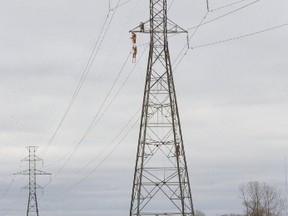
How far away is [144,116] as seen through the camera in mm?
42156

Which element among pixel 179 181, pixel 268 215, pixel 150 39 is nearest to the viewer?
pixel 179 181

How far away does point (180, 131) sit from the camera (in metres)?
41.7

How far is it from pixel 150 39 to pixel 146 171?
8.46 metres

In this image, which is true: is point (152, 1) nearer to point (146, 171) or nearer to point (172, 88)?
point (172, 88)

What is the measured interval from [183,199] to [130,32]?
36.8 feet

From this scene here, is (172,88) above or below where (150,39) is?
below

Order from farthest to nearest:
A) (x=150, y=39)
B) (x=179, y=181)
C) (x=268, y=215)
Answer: (x=268, y=215), (x=150, y=39), (x=179, y=181)

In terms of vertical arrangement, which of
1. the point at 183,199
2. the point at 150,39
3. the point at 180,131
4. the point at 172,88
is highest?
the point at 150,39

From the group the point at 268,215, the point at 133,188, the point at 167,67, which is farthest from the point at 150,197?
the point at 268,215

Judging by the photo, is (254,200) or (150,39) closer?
(150,39)

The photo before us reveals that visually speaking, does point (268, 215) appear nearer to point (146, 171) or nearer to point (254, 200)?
point (254, 200)

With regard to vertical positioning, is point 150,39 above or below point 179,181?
above

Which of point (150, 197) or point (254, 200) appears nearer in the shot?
point (150, 197)

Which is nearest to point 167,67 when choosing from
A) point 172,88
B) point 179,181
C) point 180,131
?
point 172,88
